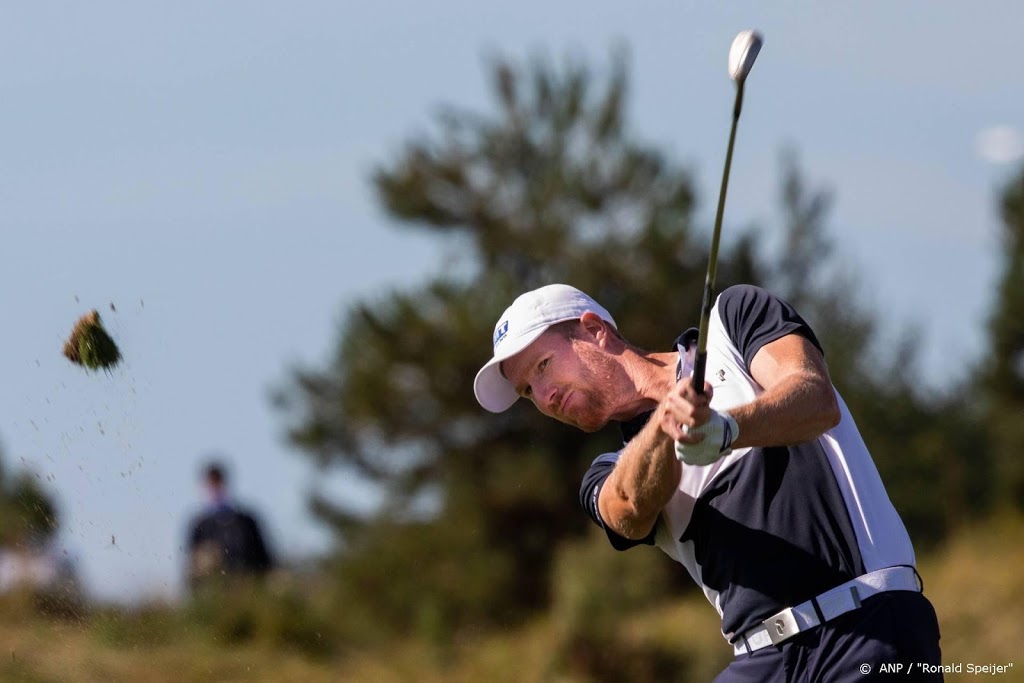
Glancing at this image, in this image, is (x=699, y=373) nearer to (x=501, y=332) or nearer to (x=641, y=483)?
(x=641, y=483)

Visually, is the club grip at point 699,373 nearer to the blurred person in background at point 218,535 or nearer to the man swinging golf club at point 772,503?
the man swinging golf club at point 772,503

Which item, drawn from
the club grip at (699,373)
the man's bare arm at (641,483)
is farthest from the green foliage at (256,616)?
the club grip at (699,373)

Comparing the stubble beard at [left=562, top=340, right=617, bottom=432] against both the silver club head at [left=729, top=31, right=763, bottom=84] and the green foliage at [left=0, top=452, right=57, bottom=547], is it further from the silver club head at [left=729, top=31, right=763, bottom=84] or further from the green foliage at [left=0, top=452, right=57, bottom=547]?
the green foliage at [left=0, top=452, right=57, bottom=547]

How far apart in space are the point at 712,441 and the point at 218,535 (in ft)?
32.2

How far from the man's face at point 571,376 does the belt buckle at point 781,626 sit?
77 centimetres

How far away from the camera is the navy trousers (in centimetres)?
436

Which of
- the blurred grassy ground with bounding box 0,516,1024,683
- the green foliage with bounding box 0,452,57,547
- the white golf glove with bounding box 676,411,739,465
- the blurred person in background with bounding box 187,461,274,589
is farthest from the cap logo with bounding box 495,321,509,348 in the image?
the blurred person in background with bounding box 187,461,274,589

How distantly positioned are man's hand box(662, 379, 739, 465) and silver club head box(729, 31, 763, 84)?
77 centimetres

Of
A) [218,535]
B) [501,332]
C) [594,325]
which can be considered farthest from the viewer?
[218,535]

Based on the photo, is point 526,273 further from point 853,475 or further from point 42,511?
point 853,475

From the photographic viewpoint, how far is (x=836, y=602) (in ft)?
14.4

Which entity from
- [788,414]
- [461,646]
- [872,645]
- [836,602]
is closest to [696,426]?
[788,414]

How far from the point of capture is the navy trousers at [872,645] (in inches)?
172

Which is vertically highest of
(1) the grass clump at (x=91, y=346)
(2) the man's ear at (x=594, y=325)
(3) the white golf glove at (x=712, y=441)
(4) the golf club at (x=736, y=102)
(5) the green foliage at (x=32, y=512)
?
(5) the green foliage at (x=32, y=512)
